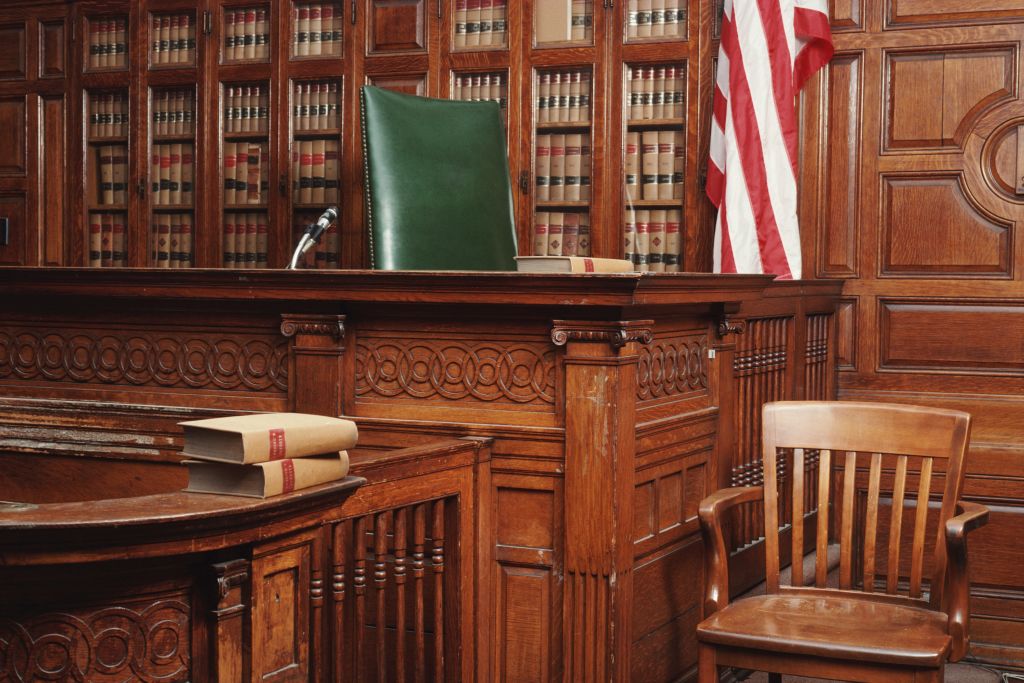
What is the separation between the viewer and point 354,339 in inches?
99.3

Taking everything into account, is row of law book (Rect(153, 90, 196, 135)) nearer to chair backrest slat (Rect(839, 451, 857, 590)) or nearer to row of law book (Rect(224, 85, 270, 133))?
row of law book (Rect(224, 85, 270, 133))

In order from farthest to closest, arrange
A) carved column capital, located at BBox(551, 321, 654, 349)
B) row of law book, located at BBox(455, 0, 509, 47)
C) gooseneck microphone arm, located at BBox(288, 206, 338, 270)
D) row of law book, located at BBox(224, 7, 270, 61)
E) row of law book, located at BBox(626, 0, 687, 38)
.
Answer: row of law book, located at BBox(224, 7, 270, 61) → row of law book, located at BBox(455, 0, 509, 47) → row of law book, located at BBox(626, 0, 687, 38) → gooseneck microphone arm, located at BBox(288, 206, 338, 270) → carved column capital, located at BBox(551, 321, 654, 349)

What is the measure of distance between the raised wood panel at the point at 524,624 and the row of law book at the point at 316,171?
2.98 meters

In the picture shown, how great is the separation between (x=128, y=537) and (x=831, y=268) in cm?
328

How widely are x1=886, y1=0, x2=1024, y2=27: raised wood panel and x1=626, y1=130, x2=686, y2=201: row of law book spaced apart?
0.92 meters

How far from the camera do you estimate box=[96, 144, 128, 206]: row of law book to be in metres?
5.46

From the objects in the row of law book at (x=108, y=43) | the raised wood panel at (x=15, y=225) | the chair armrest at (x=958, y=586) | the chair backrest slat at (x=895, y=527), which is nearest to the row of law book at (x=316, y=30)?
the row of law book at (x=108, y=43)

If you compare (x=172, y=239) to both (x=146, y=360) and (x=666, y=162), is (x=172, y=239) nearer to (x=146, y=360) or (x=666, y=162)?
(x=666, y=162)

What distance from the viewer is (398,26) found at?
4.89m

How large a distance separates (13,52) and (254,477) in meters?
4.90

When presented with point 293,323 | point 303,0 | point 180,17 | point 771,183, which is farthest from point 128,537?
point 180,17

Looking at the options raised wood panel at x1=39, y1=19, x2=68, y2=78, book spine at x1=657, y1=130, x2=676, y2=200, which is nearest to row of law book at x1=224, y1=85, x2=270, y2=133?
raised wood panel at x1=39, y1=19, x2=68, y2=78

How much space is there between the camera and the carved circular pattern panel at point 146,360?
2621 mm

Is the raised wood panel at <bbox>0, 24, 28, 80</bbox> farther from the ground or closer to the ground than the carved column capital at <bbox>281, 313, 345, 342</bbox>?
farther from the ground
